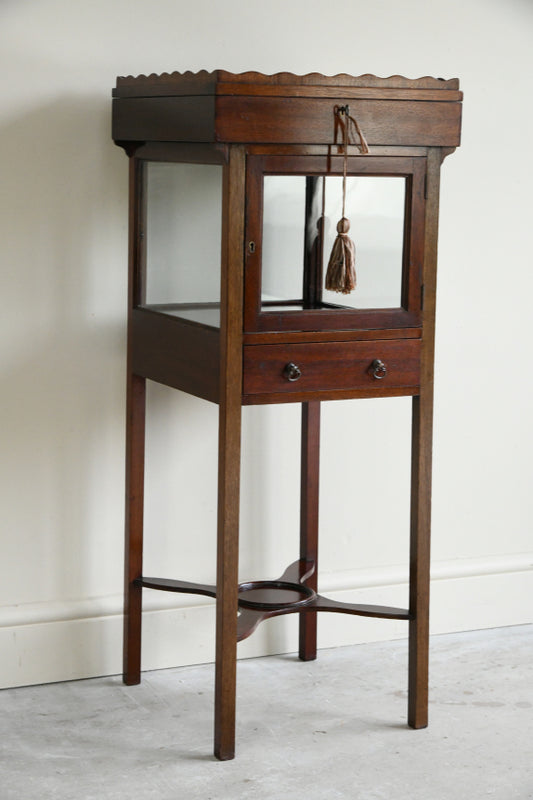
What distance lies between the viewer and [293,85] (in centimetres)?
221

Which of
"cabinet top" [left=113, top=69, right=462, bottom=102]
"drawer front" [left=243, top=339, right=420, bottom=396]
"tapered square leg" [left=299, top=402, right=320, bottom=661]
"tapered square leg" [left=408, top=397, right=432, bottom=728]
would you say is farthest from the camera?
"tapered square leg" [left=299, top=402, right=320, bottom=661]

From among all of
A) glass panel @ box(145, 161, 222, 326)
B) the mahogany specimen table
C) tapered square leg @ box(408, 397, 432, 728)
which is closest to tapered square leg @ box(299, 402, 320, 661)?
the mahogany specimen table

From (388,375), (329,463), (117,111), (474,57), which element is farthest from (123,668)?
(474,57)

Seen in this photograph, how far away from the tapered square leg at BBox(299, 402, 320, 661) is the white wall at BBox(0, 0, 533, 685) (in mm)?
109

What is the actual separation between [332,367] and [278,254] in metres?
0.26

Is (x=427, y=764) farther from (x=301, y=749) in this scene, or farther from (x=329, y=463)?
(x=329, y=463)

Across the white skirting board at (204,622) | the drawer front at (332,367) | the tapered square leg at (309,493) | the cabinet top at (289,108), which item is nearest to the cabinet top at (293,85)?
the cabinet top at (289,108)

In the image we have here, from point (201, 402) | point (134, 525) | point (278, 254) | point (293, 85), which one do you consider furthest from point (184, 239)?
point (134, 525)

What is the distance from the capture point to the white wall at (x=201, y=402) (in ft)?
8.67

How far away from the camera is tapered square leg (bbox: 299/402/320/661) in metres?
2.84

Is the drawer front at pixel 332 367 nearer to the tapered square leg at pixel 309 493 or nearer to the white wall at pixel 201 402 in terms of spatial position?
the tapered square leg at pixel 309 493

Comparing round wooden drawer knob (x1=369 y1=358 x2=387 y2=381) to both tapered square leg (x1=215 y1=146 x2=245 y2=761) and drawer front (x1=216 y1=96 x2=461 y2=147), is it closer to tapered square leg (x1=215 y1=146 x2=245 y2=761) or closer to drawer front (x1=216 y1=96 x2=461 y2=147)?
tapered square leg (x1=215 y1=146 x2=245 y2=761)

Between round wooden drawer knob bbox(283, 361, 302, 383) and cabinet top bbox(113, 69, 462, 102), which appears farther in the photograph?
round wooden drawer knob bbox(283, 361, 302, 383)

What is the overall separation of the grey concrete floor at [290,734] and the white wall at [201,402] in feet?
0.49
